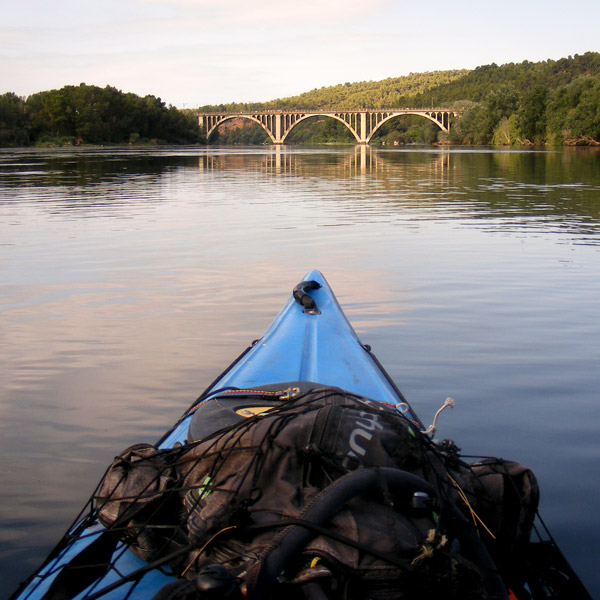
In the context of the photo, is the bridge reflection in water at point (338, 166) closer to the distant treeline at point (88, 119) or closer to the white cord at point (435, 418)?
the white cord at point (435, 418)

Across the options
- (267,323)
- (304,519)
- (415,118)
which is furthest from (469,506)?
(415,118)

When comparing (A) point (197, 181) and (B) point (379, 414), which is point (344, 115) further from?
(B) point (379, 414)

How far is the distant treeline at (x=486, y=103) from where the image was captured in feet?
240

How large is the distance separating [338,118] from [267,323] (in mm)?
98016

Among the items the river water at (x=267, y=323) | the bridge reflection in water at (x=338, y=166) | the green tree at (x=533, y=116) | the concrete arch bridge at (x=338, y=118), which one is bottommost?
the river water at (x=267, y=323)

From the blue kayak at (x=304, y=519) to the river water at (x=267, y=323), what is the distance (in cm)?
70

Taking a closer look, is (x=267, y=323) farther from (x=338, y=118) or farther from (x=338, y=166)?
(x=338, y=118)

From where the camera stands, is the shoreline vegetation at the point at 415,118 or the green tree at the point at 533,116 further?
the green tree at the point at 533,116

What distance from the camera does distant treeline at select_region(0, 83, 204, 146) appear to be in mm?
80562

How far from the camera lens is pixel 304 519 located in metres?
1.90

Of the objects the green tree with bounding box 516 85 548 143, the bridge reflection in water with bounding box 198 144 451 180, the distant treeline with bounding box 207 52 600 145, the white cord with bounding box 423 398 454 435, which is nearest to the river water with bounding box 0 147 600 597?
the white cord with bounding box 423 398 454 435

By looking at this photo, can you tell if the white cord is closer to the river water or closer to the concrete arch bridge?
the river water

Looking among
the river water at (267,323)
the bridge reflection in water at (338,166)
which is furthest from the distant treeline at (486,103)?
the river water at (267,323)

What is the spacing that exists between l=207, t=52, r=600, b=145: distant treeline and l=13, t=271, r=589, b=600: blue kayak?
74.3 meters
